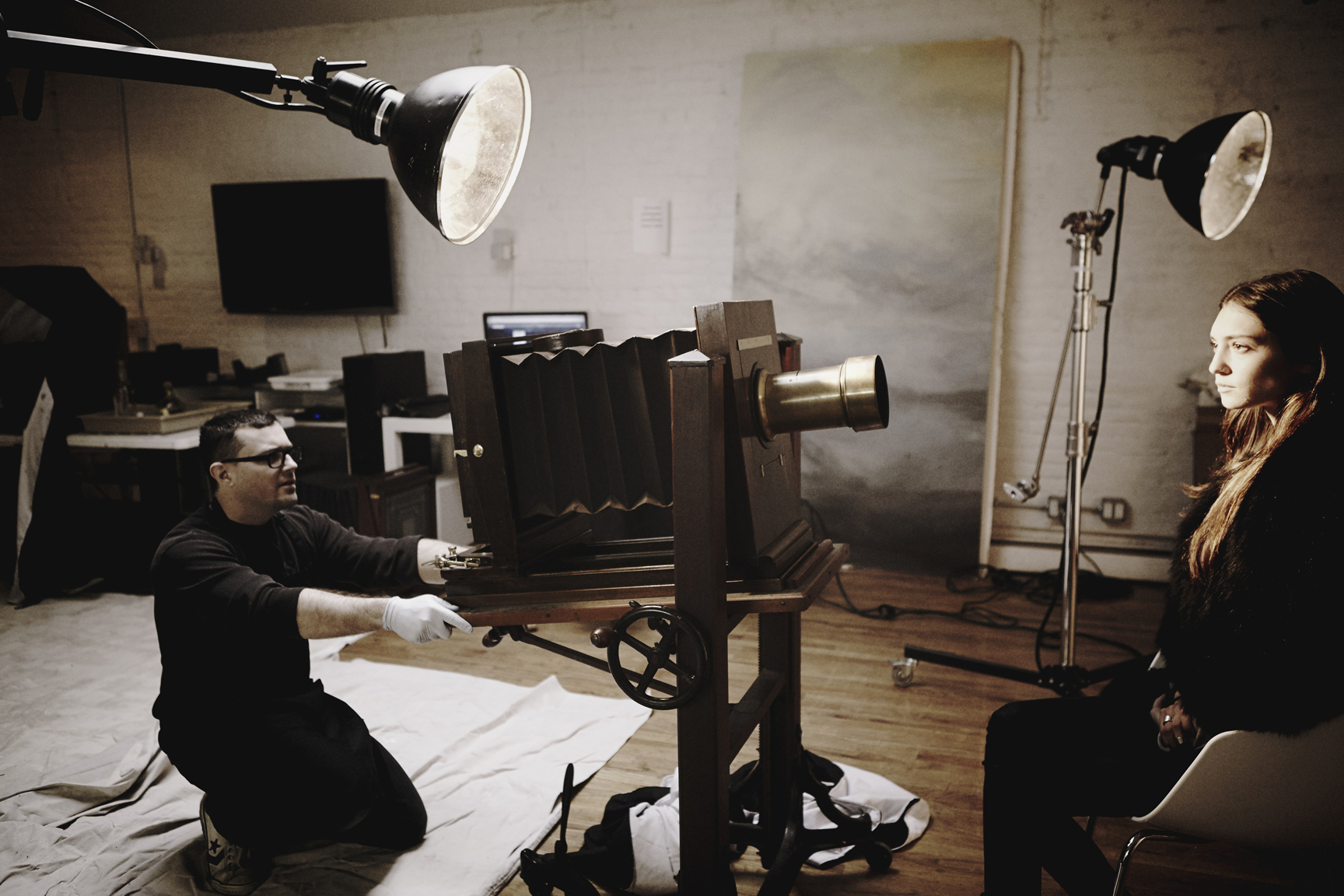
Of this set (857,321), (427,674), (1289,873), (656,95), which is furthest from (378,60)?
(1289,873)

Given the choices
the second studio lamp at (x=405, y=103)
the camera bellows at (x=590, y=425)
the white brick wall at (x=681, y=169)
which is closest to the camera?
the second studio lamp at (x=405, y=103)

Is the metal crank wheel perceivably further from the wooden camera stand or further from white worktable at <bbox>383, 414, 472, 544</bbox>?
white worktable at <bbox>383, 414, 472, 544</bbox>

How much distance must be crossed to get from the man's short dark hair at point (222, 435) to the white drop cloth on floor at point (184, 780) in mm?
892

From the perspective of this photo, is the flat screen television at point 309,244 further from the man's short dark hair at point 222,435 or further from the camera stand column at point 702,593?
the camera stand column at point 702,593

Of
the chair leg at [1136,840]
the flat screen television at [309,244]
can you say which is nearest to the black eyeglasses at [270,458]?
the chair leg at [1136,840]

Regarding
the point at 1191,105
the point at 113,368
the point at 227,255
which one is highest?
the point at 1191,105

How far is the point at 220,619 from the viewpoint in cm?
179

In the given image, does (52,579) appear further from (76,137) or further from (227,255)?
(76,137)

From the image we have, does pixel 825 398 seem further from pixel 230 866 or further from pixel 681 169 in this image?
pixel 681 169

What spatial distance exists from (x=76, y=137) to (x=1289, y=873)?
21.9ft

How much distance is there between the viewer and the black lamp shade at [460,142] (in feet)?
3.43

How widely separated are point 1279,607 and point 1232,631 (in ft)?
0.24

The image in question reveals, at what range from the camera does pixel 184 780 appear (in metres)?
2.38

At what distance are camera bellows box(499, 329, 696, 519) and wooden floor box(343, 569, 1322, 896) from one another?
1023 mm
